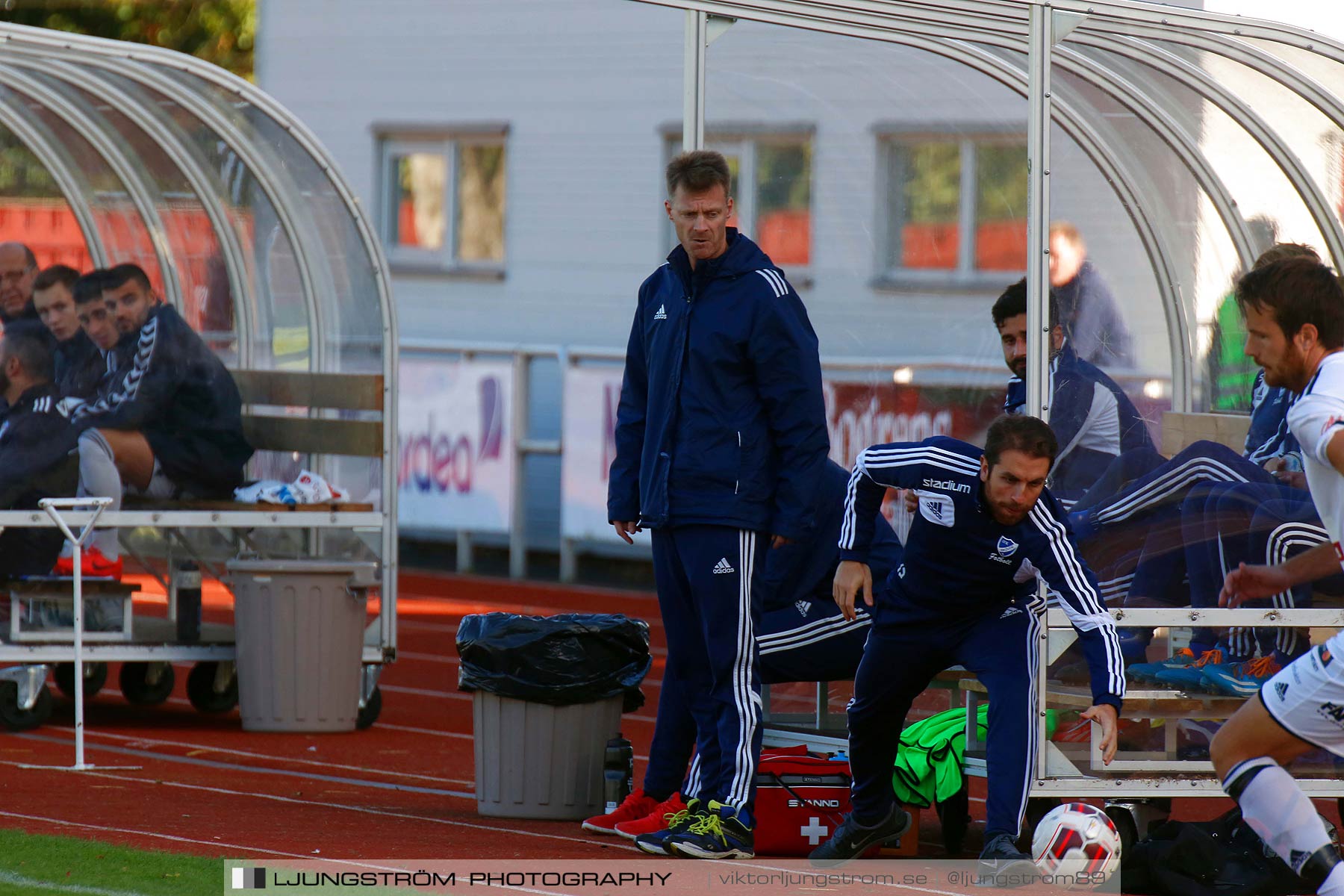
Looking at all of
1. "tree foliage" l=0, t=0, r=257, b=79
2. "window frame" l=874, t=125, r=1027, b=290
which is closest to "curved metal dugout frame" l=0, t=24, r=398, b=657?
"window frame" l=874, t=125, r=1027, b=290

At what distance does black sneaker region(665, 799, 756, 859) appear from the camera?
6766mm

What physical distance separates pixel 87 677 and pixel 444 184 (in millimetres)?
10033

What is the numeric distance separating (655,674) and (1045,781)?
5.86m

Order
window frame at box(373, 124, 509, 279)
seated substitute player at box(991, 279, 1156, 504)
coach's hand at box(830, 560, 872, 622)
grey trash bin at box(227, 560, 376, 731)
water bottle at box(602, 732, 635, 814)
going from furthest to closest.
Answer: window frame at box(373, 124, 509, 279) → grey trash bin at box(227, 560, 376, 731) → water bottle at box(602, 732, 635, 814) → seated substitute player at box(991, 279, 1156, 504) → coach's hand at box(830, 560, 872, 622)

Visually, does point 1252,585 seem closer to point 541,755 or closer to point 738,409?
point 738,409

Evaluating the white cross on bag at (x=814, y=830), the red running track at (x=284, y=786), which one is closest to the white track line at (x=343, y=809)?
the red running track at (x=284, y=786)

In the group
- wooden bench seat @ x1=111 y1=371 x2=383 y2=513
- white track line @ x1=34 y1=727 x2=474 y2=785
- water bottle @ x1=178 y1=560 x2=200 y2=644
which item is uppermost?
wooden bench seat @ x1=111 y1=371 x2=383 y2=513

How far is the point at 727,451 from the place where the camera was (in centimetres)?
689

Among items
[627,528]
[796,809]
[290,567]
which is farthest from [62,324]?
[796,809]

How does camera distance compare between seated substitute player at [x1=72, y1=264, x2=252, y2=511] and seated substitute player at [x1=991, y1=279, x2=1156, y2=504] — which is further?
seated substitute player at [x1=72, y1=264, x2=252, y2=511]

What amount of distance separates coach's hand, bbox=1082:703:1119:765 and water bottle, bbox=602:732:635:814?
2031mm

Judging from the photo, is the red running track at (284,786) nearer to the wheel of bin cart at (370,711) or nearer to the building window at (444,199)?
the wheel of bin cart at (370,711)

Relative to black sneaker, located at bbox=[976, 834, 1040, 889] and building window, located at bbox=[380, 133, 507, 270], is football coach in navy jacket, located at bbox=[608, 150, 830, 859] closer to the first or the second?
black sneaker, located at bbox=[976, 834, 1040, 889]

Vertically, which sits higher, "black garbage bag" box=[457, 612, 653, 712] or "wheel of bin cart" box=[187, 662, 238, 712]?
"black garbage bag" box=[457, 612, 653, 712]
